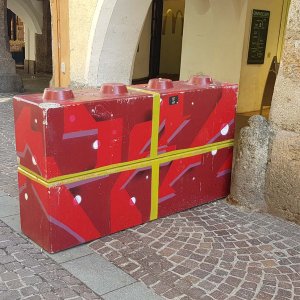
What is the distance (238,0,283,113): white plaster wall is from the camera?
30.3 ft

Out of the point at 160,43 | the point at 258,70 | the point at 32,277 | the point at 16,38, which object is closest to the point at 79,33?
the point at 258,70

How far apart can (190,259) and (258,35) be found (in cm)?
666

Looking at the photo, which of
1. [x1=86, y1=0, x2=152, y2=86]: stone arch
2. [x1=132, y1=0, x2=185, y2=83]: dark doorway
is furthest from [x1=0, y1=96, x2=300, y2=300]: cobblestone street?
[x1=132, y1=0, x2=185, y2=83]: dark doorway

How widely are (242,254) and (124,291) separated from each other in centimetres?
110

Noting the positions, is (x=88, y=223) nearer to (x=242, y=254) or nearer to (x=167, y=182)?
(x=167, y=182)

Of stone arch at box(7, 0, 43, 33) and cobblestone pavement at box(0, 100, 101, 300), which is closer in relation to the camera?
cobblestone pavement at box(0, 100, 101, 300)

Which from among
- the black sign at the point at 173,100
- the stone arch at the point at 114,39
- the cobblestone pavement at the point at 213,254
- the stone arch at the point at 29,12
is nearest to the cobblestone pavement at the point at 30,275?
the cobblestone pavement at the point at 213,254

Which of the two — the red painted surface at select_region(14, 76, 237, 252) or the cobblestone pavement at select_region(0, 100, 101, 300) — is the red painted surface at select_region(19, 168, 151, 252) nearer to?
the red painted surface at select_region(14, 76, 237, 252)

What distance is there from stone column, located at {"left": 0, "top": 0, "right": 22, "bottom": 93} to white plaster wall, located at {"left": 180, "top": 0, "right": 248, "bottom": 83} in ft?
15.7

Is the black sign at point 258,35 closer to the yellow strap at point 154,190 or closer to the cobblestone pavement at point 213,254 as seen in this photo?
the cobblestone pavement at point 213,254

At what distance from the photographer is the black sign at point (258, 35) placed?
905cm

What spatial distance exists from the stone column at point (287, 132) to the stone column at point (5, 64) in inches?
351

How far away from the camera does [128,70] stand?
8.17m

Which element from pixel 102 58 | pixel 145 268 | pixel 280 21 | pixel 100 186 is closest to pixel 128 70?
pixel 102 58
